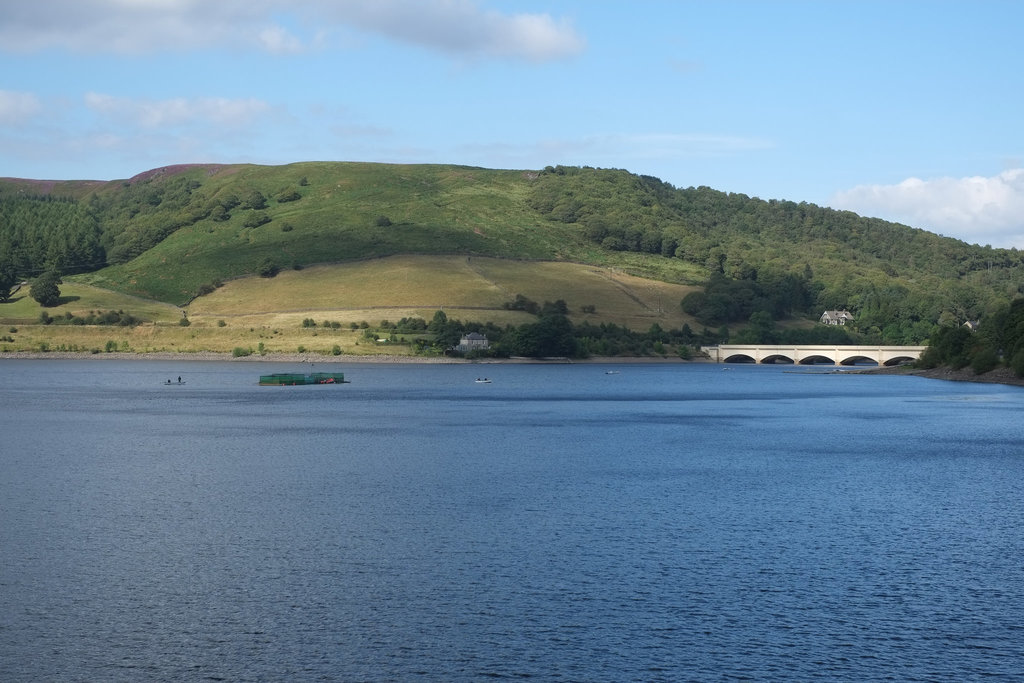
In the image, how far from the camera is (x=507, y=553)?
37.8 meters

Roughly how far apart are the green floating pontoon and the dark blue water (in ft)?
193

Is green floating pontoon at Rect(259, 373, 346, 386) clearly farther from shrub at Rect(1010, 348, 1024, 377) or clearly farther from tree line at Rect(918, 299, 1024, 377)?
tree line at Rect(918, 299, 1024, 377)

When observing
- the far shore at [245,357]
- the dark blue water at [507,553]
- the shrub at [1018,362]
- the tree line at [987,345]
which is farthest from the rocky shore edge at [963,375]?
the far shore at [245,357]

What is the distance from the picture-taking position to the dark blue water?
26.7 metres

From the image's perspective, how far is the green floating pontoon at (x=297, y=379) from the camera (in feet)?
474

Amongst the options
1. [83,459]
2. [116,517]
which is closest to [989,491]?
[116,517]

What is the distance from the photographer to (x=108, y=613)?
98.3ft

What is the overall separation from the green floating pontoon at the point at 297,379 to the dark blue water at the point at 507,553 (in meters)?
58.7

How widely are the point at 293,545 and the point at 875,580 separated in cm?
1987

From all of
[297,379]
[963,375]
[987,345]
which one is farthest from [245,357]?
[987,345]

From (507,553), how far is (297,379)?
368 feet

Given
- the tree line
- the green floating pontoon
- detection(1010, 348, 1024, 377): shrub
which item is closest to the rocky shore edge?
the tree line

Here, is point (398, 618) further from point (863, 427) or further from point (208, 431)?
point (863, 427)

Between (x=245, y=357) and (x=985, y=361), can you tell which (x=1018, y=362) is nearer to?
(x=985, y=361)
